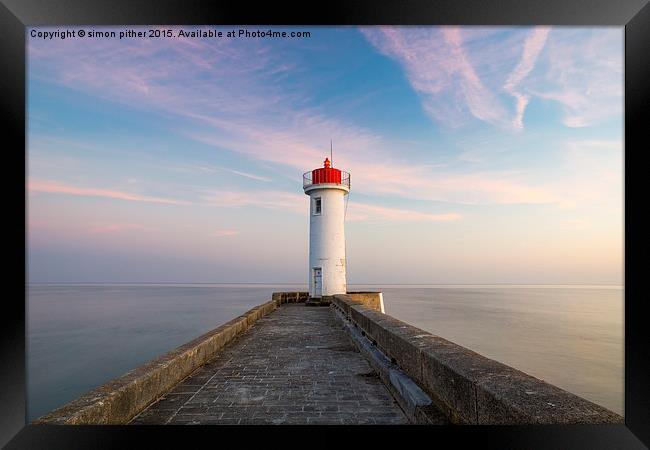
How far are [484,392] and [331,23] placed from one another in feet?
7.79

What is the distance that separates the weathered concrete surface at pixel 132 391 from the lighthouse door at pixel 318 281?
9.43m

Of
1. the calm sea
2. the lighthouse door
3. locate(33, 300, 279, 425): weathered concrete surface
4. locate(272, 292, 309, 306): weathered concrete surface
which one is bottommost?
the calm sea

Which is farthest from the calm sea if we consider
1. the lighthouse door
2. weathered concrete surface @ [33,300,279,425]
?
weathered concrete surface @ [33,300,279,425]

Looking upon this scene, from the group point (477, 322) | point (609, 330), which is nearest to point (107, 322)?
point (477, 322)

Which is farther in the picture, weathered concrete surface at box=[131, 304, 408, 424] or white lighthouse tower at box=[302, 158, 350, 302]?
white lighthouse tower at box=[302, 158, 350, 302]

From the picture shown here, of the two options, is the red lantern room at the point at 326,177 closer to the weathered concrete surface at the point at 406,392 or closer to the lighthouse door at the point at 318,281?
the lighthouse door at the point at 318,281

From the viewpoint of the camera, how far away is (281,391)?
12.9 ft

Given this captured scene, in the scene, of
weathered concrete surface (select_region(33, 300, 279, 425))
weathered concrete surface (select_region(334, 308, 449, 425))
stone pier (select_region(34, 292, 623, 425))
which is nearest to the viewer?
stone pier (select_region(34, 292, 623, 425))

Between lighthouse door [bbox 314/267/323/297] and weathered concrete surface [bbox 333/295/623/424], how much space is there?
1099 cm

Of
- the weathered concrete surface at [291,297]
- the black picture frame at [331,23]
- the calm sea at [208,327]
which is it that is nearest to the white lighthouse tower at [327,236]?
the weathered concrete surface at [291,297]

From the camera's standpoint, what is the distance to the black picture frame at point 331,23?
1.96m

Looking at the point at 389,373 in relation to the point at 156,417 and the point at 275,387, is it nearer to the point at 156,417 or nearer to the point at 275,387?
the point at 275,387

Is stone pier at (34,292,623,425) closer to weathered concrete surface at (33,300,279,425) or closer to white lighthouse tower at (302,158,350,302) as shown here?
weathered concrete surface at (33,300,279,425)

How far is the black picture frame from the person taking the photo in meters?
1.96
